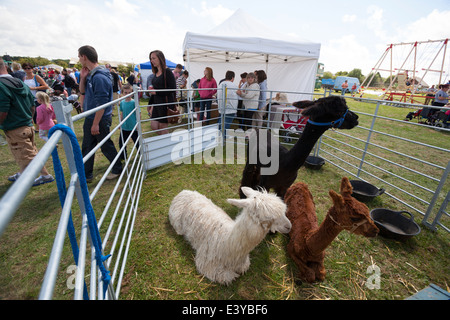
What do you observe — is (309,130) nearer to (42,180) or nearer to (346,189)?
(346,189)

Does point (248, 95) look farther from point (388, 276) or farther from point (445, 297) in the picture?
point (445, 297)

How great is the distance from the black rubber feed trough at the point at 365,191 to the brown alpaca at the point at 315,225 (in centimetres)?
142

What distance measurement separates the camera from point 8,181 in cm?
380

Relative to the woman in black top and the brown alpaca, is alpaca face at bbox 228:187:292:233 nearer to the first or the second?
the brown alpaca

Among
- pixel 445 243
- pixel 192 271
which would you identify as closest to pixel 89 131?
pixel 192 271

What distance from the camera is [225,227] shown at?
2299 mm

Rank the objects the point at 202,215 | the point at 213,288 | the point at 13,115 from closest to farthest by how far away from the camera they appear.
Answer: the point at 213,288
the point at 202,215
the point at 13,115

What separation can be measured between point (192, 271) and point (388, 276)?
2.28 m

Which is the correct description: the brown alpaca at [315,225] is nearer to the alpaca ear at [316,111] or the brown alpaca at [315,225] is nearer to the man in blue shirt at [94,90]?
the alpaca ear at [316,111]

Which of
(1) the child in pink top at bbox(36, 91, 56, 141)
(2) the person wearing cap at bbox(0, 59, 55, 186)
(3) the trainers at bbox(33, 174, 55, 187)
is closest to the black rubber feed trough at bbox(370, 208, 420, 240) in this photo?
(2) the person wearing cap at bbox(0, 59, 55, 186)

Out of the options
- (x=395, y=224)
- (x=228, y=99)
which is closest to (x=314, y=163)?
(x=395, y=224)

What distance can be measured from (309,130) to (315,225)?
117 centimetres

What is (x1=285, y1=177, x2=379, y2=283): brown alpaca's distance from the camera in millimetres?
1835

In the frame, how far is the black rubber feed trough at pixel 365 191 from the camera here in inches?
136
